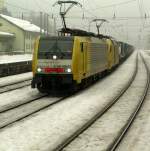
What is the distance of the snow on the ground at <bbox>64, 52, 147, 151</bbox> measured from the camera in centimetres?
957

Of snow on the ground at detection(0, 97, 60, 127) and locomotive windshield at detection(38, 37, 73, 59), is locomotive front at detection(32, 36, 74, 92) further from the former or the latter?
snow on the ground at detection(0, 97, 60, 127)

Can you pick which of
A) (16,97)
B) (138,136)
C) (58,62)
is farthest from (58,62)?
(138,136)

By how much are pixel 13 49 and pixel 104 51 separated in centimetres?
6004

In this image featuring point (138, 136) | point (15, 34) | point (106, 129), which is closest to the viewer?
point (138, 136)

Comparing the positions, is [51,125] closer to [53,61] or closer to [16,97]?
[16,97]

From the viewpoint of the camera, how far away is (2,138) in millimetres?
10188

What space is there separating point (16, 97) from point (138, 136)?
7678mm

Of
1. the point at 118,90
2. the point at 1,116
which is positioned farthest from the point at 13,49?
the point at 1,116

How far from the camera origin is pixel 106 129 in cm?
1132

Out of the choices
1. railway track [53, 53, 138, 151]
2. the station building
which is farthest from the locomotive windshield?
the station building

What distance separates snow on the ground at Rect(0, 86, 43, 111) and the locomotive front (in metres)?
0.59

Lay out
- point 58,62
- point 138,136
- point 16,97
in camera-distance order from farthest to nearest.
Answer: point 58,62, point 16,97, point 138,136

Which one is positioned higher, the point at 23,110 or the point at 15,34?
the point at 15,34

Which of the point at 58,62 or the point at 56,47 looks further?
the point at 56,47
